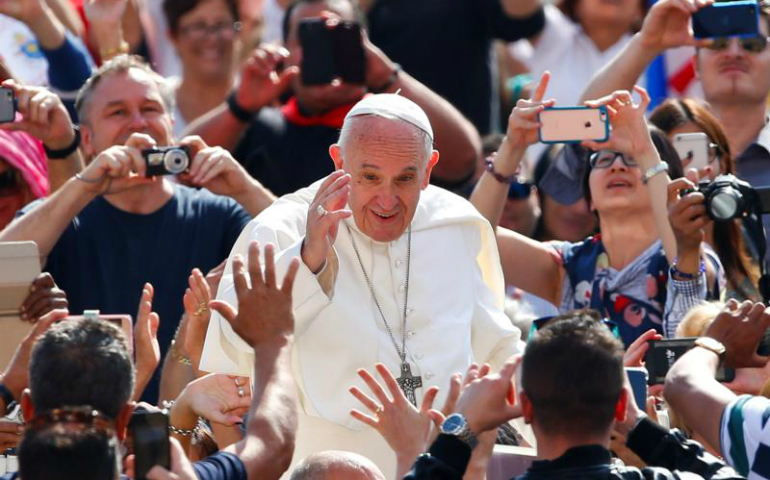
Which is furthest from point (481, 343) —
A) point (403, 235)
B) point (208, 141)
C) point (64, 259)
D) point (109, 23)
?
point (109, 23)

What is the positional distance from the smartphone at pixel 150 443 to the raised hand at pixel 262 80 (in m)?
3.80

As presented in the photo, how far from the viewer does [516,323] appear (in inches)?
269

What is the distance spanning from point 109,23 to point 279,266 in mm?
3166

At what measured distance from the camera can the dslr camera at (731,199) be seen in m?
5.84

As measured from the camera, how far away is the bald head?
4402 millimetres

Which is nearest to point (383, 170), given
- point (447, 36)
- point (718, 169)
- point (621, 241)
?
point (621, 241)

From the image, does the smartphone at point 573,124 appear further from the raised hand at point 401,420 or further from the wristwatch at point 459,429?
the wristwatch at point 459,429

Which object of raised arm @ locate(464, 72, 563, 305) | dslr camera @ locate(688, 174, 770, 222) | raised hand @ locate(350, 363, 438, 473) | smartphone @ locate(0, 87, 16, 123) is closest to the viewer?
raised hand @ locate(350, 363, 438, 473)

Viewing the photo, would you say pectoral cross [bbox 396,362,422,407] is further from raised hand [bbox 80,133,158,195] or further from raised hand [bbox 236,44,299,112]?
raised hand [bbox 236,44,299,112]

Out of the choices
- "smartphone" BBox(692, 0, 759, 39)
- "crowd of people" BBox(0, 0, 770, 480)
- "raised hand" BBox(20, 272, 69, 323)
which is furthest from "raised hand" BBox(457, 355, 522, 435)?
"smartphone" BBox(692, 0, 759, 39)

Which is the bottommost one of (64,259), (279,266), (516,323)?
(516,323)

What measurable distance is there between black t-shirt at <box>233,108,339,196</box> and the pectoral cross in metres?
2.20

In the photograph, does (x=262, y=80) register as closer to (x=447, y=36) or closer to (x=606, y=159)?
(x=447, y=36)

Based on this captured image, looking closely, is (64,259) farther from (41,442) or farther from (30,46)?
(41,442)
